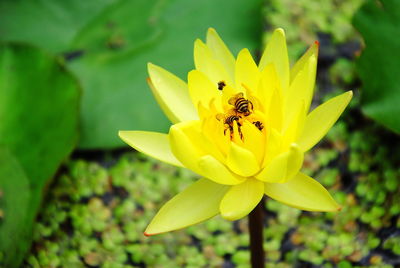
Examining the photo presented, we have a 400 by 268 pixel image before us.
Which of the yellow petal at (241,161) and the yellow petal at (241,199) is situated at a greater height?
the yellow petal at (241,161)

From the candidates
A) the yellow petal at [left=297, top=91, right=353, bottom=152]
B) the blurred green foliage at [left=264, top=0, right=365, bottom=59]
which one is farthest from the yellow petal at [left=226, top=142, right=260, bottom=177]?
the blurred green foliage at [left=264, top=0, right=365, bottom=59]

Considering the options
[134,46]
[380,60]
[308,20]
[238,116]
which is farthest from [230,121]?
[308,20]

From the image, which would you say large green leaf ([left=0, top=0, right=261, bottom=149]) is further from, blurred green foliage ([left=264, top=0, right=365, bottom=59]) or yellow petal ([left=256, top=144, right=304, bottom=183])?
yellow petal ([left=256, top=144, right=304, bottom=183])

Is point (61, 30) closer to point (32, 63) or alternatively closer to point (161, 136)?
point (32, 63)

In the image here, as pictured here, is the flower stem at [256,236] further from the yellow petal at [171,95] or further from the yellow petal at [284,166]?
the yellow petal at [171,95]

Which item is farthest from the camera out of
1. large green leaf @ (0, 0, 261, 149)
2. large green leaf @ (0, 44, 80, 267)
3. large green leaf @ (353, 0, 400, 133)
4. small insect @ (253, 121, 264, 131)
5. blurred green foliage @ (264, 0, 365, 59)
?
blurred green foliage @ (264, 0, 365, 59)

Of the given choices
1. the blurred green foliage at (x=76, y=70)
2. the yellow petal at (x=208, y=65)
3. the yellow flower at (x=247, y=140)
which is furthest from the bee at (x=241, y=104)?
the blurred green foliage at (x=76, y=70)

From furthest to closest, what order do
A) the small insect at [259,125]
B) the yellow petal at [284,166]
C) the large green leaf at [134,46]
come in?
the large green leaf at [134,46] → the small insect at [259,125] → the yellow petal at [284,166]
